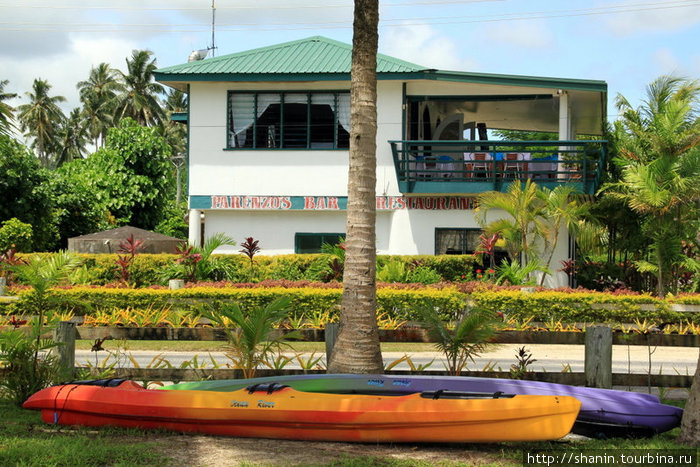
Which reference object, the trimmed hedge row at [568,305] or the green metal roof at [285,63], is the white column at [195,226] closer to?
the green metal roof at [285,63]

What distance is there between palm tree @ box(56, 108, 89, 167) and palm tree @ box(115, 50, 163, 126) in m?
11.2

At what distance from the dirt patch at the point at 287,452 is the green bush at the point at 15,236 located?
60.2 feet

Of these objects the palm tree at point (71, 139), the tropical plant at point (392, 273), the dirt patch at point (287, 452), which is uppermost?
the palm tree at point (71, 139)

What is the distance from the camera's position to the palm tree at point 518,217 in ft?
65.2

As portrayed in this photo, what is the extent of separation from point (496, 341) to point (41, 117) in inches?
2908

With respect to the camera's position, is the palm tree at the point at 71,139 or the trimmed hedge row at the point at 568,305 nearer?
the trimmed hedge row at the point at 568,305

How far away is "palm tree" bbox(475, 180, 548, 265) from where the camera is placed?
19.9 meters

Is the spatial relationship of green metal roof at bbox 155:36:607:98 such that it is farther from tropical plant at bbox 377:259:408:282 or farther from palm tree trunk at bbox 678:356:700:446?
palm tree trunk at bbox 678:356:700:446

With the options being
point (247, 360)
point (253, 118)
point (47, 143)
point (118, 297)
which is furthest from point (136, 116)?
point (247, 360)

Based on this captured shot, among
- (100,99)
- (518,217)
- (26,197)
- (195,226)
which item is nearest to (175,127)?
(100,99)

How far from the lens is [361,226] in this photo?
9711 millimetres

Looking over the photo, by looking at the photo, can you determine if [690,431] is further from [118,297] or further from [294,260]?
[294,260]

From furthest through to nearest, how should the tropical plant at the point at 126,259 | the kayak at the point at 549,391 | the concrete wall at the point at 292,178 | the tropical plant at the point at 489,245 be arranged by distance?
the concrete wall at the point at 292,178
the tropical plant at the point at 489,245
the tropical plant at the point at 126,259
the kayak at the point at 549,391

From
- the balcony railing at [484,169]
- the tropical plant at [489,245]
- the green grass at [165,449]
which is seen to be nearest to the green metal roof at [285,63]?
the balcony railing at [484,169]
